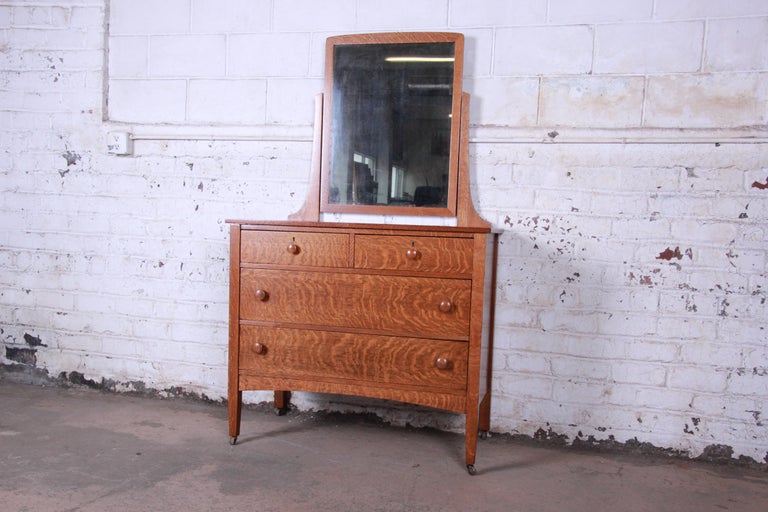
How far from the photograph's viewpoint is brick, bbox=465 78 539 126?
264 cm

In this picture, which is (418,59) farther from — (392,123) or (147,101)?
(147,101)

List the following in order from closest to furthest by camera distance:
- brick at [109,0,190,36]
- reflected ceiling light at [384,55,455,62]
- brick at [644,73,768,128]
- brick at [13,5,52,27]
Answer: brick at [644,73,768,128] < reflected ceiling light at [384,55,455,62] < brick at [109,0,190,36] < brick at [13,5,52,27]

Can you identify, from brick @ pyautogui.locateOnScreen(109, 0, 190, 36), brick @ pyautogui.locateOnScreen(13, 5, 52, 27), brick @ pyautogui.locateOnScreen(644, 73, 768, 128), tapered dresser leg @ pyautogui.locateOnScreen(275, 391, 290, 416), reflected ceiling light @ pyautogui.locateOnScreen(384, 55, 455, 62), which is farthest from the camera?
brick @ pyautogui.locateOnScreen(13, 5, 52, 27)

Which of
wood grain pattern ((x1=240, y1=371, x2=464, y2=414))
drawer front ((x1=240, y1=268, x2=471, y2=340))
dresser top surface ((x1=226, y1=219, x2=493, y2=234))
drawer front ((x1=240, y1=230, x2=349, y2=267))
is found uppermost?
dresser top surface ((x1=226, y1=219, x2=493, y2=234))

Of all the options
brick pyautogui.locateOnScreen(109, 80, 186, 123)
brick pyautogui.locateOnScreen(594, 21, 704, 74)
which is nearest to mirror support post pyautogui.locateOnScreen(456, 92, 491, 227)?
brick pyautogui.locateOnScreen(594, 21, 704, 74)

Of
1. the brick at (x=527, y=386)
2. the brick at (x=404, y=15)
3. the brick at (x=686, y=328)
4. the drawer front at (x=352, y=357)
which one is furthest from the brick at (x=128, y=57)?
the brick at (x=686, y=328)

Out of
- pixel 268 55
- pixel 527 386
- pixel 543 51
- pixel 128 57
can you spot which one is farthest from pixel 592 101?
pixel 128 57

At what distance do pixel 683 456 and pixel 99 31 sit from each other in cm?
361

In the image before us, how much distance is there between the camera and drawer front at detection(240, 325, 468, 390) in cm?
225

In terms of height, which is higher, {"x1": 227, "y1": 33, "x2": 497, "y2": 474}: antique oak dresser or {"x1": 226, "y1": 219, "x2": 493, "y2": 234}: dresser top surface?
{"x1": 226, "y1": 219, "x2": 493, "y2": 234}: dresser top surface

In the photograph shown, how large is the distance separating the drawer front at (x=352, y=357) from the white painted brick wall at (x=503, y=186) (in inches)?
22.4

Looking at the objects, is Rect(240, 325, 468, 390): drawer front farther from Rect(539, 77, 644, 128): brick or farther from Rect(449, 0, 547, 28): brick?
Rect(449, 0, 547, 28): brick

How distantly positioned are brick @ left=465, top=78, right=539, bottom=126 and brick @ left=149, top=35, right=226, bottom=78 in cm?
131

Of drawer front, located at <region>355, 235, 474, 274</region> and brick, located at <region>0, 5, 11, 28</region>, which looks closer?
drawer front, located at <region>355, 235, 474, 274</region>
